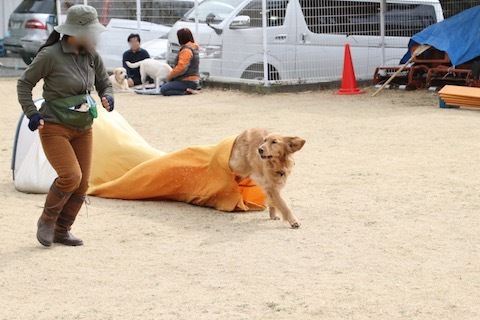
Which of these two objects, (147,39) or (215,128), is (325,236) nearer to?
(215,128)

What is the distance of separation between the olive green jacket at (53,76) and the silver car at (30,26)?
16.0 metres

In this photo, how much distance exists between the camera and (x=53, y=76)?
6.25 metres

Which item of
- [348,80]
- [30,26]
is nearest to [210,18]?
[348,80]

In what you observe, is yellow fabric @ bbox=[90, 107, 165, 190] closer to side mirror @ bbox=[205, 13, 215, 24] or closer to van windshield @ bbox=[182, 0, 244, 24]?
van windshield @ bbox=[182, 0, 244, 24]

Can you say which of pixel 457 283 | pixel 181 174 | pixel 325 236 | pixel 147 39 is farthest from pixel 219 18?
pixel 457 283

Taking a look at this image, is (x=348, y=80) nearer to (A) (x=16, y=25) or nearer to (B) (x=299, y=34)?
(B) (x=299, y=34)

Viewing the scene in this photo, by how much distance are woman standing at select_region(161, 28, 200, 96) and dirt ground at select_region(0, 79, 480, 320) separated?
5039 millimetres

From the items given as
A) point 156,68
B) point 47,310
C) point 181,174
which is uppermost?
point 156,68

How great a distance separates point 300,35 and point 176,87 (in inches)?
95.2

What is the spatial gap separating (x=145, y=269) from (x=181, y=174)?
6.80 feet

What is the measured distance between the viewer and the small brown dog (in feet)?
23.6

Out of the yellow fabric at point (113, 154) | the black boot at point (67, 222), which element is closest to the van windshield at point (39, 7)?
the yellow fabric at point (113, 154)

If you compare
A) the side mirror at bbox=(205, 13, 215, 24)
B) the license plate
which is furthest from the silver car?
the side mirror at bbox=(205, 13, 215, 24)

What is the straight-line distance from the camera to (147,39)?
19734 mm
